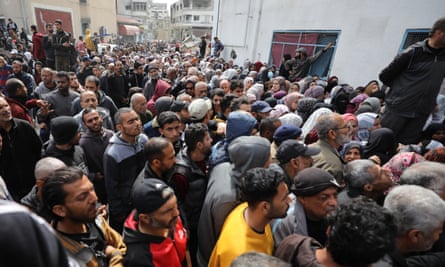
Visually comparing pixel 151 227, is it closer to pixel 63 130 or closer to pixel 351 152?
pixel 63 130

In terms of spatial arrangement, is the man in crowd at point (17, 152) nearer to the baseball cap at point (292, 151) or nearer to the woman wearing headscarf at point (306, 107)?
the baseball cap at point (292, 151)

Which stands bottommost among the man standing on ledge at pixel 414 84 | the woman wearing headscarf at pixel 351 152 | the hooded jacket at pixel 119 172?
the hooded jacket at pixel 119 172

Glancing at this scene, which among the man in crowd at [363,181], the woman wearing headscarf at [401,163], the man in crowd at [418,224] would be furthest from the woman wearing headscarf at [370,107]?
the man in crowd at [418,224]

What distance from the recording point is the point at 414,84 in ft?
11.1

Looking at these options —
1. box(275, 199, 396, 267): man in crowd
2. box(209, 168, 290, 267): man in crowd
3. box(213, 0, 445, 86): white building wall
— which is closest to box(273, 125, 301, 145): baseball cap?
box(209, 168, 290, 267): man in crowd

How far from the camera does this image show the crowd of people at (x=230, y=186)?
1.33 meters

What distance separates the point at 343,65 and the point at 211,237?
8353mm

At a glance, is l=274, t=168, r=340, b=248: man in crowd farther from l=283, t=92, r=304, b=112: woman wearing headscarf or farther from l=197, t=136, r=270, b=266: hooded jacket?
l=283, t=92, r=304, b=112: woman wearing headscarf

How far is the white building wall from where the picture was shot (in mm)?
6418

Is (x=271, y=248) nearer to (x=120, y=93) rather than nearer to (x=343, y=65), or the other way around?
(x=120, y=93)

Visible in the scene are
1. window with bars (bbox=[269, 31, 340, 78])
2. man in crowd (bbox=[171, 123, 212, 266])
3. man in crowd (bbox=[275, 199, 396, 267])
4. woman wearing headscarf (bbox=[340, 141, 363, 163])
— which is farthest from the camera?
window with bars (bbox=[269, 31, 340, 78])

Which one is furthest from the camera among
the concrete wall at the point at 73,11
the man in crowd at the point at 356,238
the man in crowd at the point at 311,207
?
the concrete wall at the point at 73,11

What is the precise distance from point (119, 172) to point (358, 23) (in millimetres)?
8620

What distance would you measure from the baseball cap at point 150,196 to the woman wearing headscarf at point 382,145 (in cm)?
291
